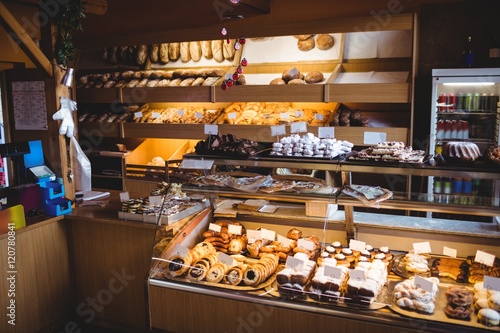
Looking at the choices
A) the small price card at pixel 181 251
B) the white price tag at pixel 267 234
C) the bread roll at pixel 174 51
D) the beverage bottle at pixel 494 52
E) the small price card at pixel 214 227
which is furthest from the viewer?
the bread roll at pixel 174 51

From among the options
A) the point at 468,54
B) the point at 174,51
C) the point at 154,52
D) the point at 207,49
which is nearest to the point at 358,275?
the point at 468,54

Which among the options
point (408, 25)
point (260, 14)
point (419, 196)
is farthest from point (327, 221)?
point (260, 14)

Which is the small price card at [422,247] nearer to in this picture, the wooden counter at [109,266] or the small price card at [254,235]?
the small price card at [254,235]

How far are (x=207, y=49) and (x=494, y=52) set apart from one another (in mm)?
Result: 3395

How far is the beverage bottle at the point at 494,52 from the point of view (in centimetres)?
477

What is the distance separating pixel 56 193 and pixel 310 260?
224 centimetres

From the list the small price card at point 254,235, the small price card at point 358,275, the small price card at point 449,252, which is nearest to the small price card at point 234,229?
the small price card at point 254,235

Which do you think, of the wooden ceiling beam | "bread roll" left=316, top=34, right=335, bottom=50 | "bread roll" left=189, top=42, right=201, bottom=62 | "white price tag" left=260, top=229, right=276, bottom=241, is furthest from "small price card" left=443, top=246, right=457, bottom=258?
"bread roll" left=189, top=42, right=201, bottom=62

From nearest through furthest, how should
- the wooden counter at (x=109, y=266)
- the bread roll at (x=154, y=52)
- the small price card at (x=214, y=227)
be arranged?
the small price card at (x=214, y=227), the wooden counter at (x=109, y=266), the bread roll at (x=154, y=52)

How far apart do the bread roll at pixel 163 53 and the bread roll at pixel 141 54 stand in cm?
22

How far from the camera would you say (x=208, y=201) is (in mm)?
3578

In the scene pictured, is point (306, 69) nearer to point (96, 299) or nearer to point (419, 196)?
point (419, 196)

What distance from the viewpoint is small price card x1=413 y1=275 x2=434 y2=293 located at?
2.49 m

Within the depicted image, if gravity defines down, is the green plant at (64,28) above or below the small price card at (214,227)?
above
